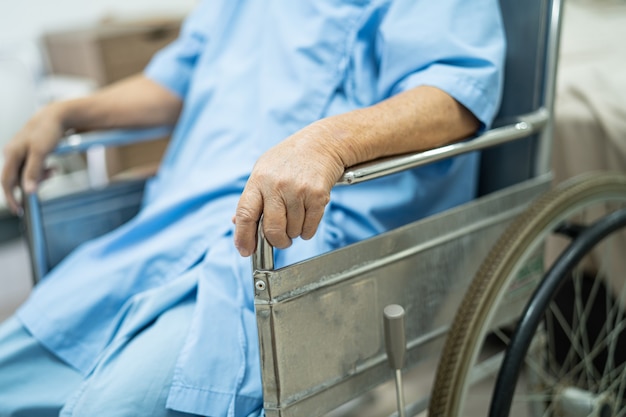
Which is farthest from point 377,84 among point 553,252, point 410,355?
point 553,252

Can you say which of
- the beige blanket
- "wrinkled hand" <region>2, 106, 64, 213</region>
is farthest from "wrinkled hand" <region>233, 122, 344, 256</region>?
the beige blanket

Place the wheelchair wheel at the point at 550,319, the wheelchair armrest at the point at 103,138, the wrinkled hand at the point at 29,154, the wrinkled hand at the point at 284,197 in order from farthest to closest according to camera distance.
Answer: the wheelchair armrest at the point at 103,138, the wrinkled hand at the point at 29,154, the wheelchair wheel at the point at 550,319, the wrinkled hand at the point at 284,197

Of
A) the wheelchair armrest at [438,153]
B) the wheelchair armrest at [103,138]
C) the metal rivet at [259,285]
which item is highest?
the wheelchair armrest at [438,153]

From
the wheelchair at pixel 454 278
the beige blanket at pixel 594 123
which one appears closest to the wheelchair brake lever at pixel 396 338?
the wheelchair at pixel 454 278

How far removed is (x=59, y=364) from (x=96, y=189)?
1.42 feet

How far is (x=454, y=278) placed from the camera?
38.0 inches

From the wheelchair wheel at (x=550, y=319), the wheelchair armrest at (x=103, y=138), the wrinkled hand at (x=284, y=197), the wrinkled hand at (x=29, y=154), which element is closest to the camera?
the wrinkled hand at (x=284, y=197)

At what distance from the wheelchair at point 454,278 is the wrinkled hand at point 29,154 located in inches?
1.6

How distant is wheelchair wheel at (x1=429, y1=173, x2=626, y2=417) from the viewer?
33.9 inches

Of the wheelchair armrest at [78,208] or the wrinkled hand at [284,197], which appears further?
the wheelchair armrest at [78,208]

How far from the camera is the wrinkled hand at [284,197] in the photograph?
0.69 meters

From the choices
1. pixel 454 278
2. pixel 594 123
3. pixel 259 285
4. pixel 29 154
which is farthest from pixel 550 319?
pixel 29 154

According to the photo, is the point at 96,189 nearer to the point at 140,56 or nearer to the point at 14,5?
the point at 140,56

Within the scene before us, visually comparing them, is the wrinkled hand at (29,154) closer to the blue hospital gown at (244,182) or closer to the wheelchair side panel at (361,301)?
the blue hospital gown at (244,182)
